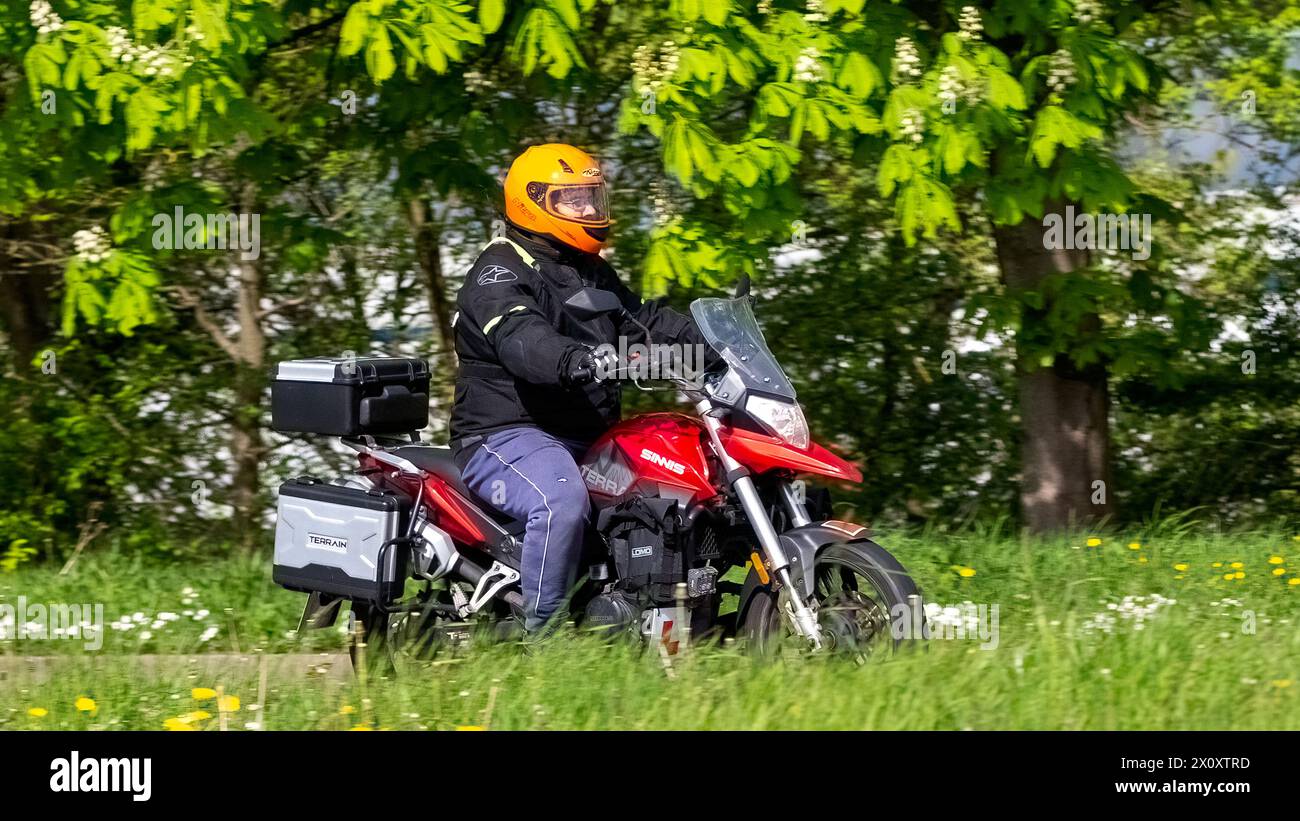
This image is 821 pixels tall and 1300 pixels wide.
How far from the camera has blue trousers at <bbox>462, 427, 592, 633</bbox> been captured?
5.19 metres

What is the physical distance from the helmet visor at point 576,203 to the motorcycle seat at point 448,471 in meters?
0.97

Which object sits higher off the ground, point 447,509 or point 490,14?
point 490,14

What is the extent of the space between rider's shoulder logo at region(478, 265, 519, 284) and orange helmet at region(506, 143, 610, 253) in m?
0.22

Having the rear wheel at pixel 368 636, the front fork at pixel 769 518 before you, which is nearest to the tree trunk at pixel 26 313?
the rear wheel at pixel 368 636

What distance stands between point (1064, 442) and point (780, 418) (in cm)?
400

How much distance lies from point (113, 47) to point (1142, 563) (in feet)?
15.4

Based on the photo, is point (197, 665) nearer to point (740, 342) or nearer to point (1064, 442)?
point (740, 342)

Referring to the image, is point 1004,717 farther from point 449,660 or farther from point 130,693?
point 130,693

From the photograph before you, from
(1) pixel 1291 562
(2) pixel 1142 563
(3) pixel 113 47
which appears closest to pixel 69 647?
(3) pixel 113 47

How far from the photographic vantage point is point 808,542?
4910 millimetres

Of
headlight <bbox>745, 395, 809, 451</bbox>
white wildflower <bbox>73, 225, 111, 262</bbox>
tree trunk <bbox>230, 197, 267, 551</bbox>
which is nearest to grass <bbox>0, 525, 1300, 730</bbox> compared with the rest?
headlight <bbox>745, 395, 809, 451</bbox>

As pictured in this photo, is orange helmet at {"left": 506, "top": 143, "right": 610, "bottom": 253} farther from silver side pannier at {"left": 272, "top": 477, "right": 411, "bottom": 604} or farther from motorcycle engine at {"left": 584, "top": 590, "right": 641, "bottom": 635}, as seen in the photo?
motorcycle engine at {"left": 584, "top": 590, "right": 641, "bottom": 635}
